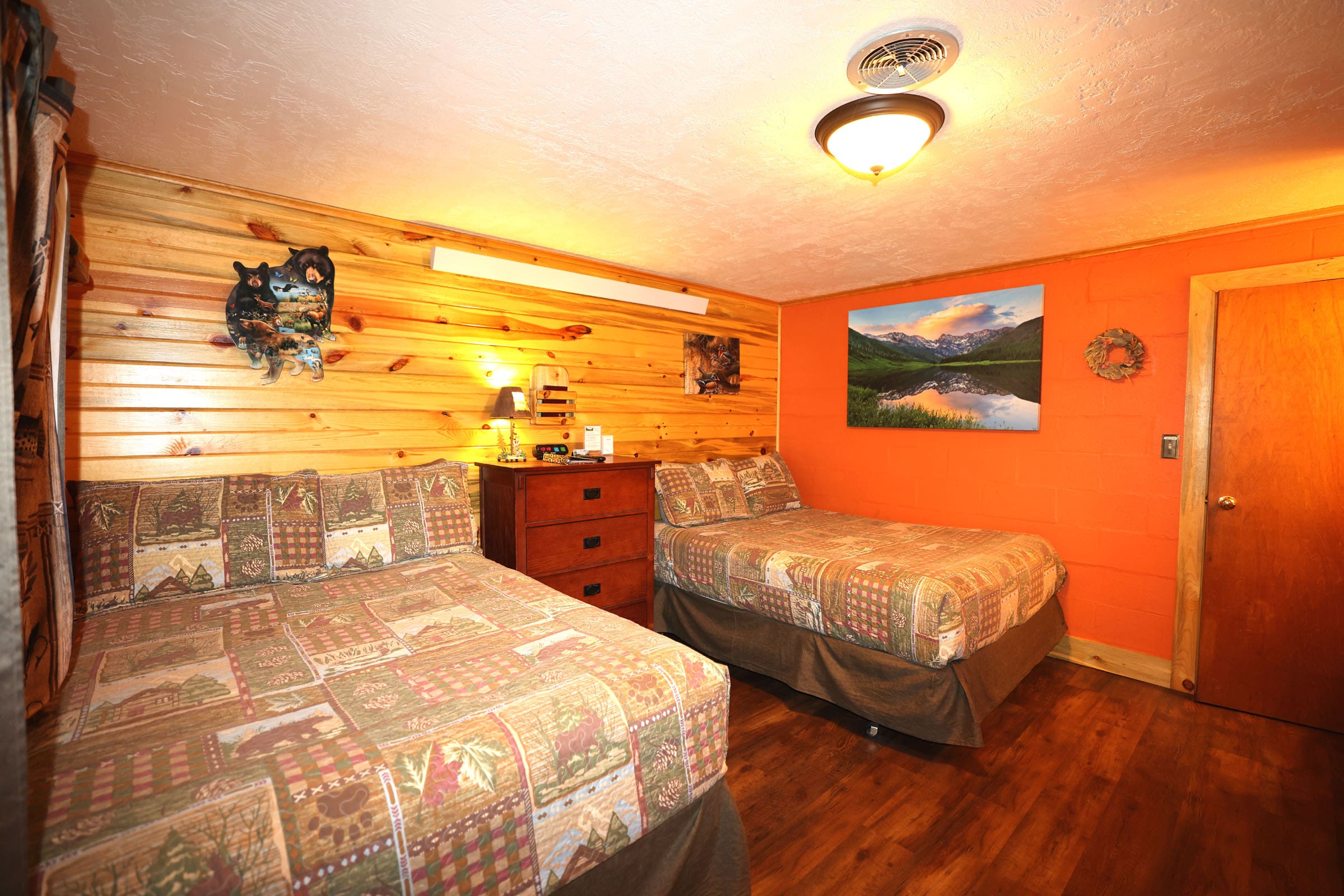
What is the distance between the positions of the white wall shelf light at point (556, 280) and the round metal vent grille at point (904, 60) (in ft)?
6.65

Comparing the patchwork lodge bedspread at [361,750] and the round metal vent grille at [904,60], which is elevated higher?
the round metal vent grille at [904,60]

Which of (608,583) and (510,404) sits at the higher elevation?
(510,404)

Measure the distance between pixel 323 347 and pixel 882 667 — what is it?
2.84 meters

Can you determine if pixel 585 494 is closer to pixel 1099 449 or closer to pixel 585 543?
pixel 585 543

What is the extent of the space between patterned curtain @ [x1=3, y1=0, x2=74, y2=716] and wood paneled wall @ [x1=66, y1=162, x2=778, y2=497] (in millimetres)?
1025

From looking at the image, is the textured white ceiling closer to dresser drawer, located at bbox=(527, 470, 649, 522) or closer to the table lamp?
the table lamp

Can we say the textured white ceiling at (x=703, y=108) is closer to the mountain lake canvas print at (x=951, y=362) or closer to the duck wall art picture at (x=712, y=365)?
the mountain lake canvas print at (x=951, y=362)

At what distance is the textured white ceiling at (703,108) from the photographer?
1355 millimetres

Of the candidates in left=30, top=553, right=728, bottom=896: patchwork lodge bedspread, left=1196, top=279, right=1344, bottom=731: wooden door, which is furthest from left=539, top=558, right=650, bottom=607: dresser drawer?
left=1196, top=279, right=1344, bottom=731: wooden door

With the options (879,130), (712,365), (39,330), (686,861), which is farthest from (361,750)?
(712,365)

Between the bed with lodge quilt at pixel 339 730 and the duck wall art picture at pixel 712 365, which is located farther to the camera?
the duck wall art picture at pixel 712 365

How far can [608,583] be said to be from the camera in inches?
117

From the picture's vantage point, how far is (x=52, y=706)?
3.87 feet

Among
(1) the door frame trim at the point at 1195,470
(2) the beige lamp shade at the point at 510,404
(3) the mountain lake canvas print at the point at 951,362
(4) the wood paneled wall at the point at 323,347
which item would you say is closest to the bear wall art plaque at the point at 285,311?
(4) the wood paneled wall at the point at 323,347
